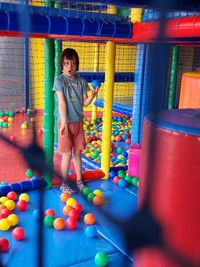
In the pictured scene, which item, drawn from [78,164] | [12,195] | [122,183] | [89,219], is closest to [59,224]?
[89,219]

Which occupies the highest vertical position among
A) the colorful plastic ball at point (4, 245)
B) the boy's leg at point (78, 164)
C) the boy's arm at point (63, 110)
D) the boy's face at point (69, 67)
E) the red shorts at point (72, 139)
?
the boy's face at point (69, 67)

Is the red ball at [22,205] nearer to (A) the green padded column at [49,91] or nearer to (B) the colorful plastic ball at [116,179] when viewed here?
(A) the green padded column at [49,91]

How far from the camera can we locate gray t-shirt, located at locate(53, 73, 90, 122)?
7.23ft

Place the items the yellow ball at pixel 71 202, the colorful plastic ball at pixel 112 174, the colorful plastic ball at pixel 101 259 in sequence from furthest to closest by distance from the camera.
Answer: the colorful plastic ball at pixel 112 174, the yellow ball at pixel 71 202, the colorful plastic ball at pixel 101 259

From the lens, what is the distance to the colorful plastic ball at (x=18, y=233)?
1.79 m

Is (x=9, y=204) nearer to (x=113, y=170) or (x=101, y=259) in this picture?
(x=101, y=259)

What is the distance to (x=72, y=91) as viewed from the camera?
2.25m

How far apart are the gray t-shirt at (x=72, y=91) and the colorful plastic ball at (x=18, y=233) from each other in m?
0.75

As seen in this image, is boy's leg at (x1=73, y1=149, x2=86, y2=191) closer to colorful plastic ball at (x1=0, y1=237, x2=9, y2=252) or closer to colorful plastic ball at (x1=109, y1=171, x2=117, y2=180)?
colorful plastic ball at (x1=109, y1=171, x2=117, y2=180)

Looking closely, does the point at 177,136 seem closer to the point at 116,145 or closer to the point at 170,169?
the point at 170,169

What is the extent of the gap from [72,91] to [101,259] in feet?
3.38

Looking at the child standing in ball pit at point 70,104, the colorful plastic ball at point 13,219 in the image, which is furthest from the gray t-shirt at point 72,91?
the colorful plastic ball at point 13,219

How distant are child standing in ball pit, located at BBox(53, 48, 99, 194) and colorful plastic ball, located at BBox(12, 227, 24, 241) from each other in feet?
1.48

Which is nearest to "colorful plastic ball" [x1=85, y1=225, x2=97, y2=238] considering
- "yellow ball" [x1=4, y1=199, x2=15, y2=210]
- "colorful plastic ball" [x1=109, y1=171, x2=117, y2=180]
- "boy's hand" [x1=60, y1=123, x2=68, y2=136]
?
"yellow ball" [x1=4, y1=199, x2=15, y2=210]
